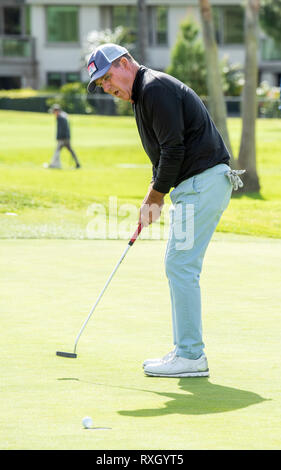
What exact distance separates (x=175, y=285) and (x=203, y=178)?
Result: 66 cm

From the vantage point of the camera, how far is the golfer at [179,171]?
18.2 feet

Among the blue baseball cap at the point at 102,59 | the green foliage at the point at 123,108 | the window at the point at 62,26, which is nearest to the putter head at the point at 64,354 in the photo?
the blue baseball cap at the point at 102,59

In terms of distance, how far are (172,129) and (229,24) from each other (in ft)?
186

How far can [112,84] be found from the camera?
568cm

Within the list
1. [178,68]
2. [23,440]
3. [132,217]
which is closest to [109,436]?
[23,440]

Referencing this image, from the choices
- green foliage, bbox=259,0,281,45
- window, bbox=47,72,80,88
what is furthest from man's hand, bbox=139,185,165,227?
window, bbox=47,72,80,88

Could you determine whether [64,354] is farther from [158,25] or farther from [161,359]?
[158,25]

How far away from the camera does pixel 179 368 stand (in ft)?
19.0

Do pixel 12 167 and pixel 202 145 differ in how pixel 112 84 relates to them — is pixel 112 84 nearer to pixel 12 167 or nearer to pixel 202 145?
pixel 202 145

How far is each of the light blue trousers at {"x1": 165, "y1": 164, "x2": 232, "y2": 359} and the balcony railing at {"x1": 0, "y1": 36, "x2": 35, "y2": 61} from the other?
55.5 m

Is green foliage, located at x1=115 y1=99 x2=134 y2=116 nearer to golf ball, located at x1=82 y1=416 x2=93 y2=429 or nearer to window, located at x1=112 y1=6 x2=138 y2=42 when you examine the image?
window, located at x1=112 y1=6 x2=138 y2=42

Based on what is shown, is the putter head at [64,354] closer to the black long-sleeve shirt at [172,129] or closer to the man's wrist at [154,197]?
the man's wrist at [154,197]

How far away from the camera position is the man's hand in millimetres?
5805

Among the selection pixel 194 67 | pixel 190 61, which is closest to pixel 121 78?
pixel 194 67
